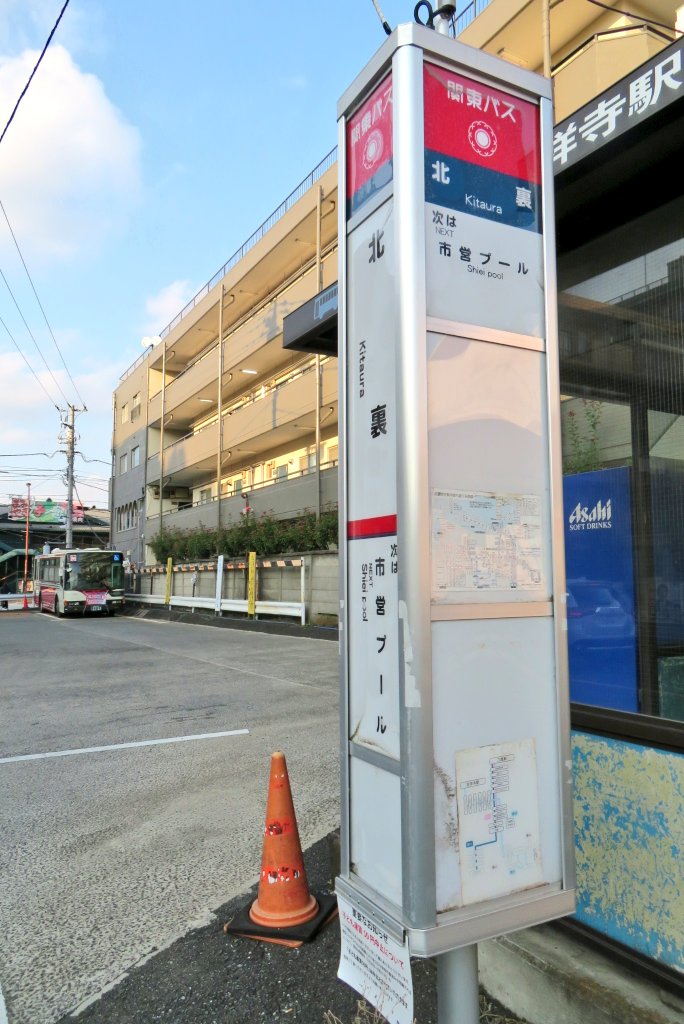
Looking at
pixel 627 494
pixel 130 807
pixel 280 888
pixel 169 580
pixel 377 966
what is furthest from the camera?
pixel 169 580

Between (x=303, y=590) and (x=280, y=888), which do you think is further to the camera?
(x=303, y=590)

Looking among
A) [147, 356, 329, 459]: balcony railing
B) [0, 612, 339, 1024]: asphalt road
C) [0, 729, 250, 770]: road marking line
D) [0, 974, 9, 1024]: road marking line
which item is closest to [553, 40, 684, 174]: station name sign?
[0, 612, 339, 1024]: asphalt road

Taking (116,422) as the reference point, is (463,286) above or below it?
below

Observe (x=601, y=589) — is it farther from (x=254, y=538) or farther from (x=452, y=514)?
(x=254, y=538)

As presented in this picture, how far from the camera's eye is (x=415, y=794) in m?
1.69

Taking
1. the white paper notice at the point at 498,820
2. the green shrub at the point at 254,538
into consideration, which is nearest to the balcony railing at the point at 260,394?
the green shrub at the point at 254,538

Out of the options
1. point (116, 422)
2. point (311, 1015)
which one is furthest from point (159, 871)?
point (116, 422)

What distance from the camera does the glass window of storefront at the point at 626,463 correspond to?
2613mm

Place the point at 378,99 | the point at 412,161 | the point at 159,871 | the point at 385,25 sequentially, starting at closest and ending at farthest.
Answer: the point at 412,161 → the point at 378,99 → the point at 385,25 → the point at 159,871

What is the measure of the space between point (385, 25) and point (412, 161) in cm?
147

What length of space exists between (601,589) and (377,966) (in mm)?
1623

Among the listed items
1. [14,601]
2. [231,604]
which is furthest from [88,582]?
[14,601]

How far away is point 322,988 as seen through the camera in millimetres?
2770

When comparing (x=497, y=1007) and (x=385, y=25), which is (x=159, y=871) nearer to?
(x=497, y=1007)
